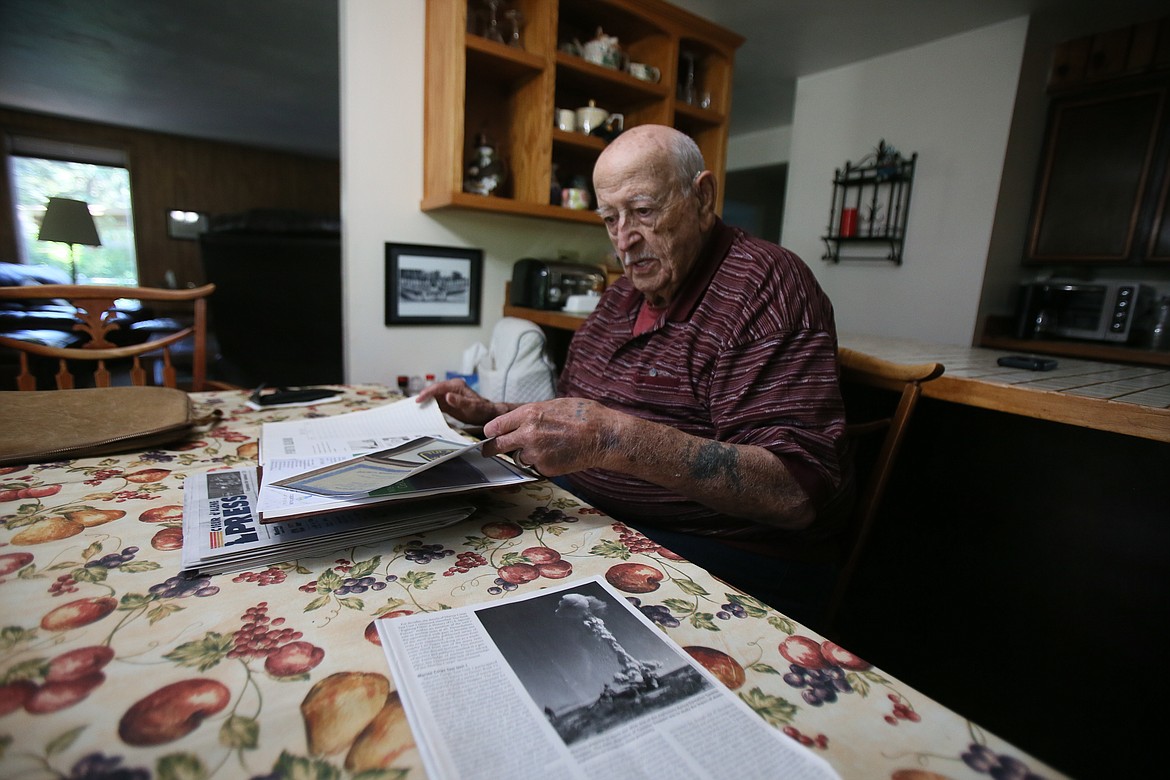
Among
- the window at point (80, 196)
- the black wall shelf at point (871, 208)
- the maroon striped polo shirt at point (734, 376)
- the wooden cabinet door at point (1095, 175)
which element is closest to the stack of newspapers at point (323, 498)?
the maroon striped polo shirt at point (734, 376)

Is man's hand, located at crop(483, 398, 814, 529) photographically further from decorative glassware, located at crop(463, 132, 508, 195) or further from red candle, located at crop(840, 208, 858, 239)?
red candle, located at crop(840, 208, 858, 239)

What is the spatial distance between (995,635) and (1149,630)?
0.24m

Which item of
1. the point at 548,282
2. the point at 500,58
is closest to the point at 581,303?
the point at 548,282

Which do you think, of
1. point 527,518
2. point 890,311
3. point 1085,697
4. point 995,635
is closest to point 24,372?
point 527,518

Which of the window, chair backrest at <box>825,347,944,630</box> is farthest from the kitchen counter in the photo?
the window

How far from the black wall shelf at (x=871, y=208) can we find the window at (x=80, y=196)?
22.2 feet

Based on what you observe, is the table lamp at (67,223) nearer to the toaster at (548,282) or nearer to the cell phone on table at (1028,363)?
the toaster at (548,282)

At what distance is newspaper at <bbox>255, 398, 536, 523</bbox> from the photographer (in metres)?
0.56

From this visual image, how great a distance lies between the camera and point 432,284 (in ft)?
6.72

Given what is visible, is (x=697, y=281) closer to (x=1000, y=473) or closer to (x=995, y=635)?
(x=1000, y=473)

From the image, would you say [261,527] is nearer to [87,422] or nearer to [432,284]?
[87,422]

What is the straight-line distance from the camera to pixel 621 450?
688mm

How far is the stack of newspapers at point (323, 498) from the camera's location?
55 centimetres

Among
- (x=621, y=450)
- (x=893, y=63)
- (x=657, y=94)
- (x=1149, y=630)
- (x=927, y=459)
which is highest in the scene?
(x=893, y=63)
